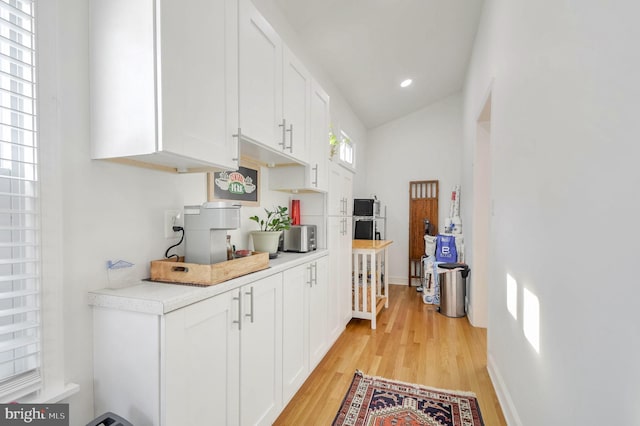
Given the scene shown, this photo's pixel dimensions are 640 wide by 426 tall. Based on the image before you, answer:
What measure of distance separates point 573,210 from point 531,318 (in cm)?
71

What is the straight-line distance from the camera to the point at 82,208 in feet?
3.77

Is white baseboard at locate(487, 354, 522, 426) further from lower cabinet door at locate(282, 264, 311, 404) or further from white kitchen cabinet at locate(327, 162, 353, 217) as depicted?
white kitchen cabinet at locate(327, 162, 353, 217)

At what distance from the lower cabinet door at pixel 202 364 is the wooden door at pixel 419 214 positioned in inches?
181

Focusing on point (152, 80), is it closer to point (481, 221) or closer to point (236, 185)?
point (236, 185)

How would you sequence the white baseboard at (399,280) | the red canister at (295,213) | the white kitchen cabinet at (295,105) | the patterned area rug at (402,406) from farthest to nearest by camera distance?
the white baseboard at (399,280) → the red canister at (295,213) → the white kitchen cabinet at (295,105) → the patterned area rug at (402,406)

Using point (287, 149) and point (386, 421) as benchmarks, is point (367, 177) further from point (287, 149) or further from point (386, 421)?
point (386, 421)

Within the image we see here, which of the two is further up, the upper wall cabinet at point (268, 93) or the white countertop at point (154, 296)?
the upper wall cabinet at point (268, 93)

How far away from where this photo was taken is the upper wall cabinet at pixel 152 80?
109 cm

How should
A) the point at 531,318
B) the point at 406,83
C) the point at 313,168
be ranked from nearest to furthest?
the point at 531,318 → the point at 313,168 → the point at 406,83

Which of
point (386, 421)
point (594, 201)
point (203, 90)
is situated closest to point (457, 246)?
point (386, 421)

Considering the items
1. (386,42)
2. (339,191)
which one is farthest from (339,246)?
(386,42)

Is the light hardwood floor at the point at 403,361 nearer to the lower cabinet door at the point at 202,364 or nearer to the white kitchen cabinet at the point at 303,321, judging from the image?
the white kitchen cabinet at the point at 303,321

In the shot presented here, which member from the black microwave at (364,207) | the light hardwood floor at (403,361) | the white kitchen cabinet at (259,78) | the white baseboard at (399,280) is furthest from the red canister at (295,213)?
the white baseboard at (399,280)

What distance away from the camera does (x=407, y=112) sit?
5543 mm
